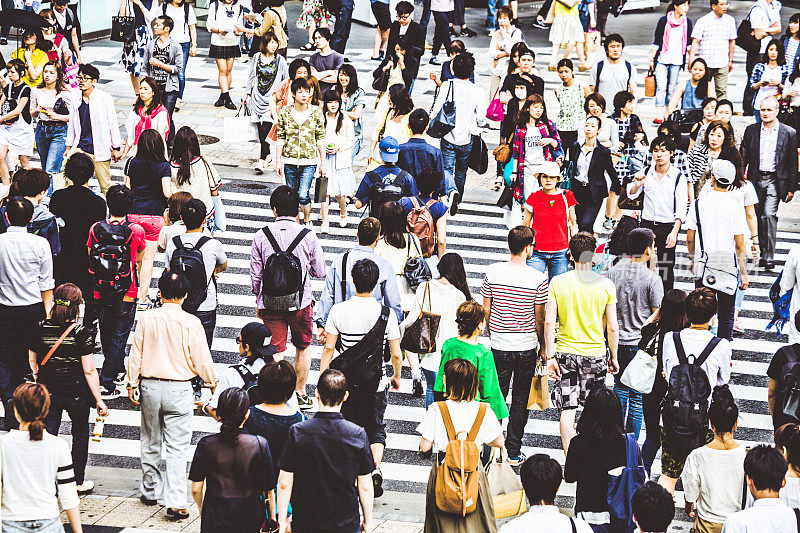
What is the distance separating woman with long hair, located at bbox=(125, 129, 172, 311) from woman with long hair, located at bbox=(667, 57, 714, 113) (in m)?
8.06

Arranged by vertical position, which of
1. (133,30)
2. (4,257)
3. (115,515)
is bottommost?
(115,515)

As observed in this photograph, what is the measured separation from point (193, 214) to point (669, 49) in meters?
12.6

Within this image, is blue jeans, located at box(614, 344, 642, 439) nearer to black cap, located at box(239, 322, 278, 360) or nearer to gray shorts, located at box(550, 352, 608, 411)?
gray shorts, located at box(550, 352, 608, 411)

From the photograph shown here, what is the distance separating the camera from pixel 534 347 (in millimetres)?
8898

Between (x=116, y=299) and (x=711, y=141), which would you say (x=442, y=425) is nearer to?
(x=116, y=299)

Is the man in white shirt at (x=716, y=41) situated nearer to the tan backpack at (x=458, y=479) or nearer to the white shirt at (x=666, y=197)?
the white shirt at (x=666, y=197)

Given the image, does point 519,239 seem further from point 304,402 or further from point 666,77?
point 666,77

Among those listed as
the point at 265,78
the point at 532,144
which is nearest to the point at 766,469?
the point at 532,144

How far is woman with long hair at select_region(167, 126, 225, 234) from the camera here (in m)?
10.8

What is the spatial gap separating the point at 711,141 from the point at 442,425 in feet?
21.0

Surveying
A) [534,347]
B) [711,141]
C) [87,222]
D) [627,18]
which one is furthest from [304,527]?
[627,18]

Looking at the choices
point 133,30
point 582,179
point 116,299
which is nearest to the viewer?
point 116,299

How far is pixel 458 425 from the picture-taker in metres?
6.86

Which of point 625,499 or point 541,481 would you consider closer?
point 541,481
